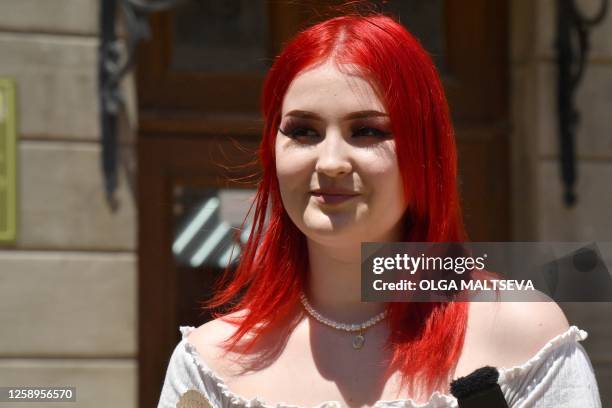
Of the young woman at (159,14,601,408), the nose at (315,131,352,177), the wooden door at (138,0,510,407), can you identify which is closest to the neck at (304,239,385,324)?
the young woman at (159,14,601,408)

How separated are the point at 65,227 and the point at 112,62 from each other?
0.56 metres

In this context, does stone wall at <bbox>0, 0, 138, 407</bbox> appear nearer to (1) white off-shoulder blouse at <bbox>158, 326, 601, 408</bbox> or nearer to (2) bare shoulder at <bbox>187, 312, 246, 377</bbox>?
(2) bare shoulder at <bbox>187, 312, 246, 377</bbox>

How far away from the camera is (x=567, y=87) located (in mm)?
3906

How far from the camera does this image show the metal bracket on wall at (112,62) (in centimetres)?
369

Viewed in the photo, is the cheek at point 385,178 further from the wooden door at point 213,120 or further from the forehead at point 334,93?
the wooden door at point 213,120

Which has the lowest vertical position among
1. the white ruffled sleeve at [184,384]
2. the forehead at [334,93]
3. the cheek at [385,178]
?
the white ruffled sleeve at [184,384]

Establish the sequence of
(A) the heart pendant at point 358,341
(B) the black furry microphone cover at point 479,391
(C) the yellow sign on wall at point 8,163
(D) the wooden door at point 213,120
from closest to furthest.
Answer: (B) the black furry microphone cover at point 479,391 < (A) the heart pendant at point 358,341 < (C) the yellow sign on wall at point 8,163 < (D) the wooden door at point 213,120

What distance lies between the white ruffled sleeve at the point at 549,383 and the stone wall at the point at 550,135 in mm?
2412

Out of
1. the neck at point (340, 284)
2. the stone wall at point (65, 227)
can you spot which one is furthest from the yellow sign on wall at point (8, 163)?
the neck at point (340, 284)

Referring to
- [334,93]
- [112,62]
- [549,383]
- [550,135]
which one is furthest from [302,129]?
[550,135]

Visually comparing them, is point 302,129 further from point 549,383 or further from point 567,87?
point 567,87

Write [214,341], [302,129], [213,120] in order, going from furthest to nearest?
[213,120]
[214,341]
[302,129]

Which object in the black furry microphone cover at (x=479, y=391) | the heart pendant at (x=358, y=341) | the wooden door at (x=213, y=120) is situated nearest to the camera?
the black furry microphone cover at (x=479, y=391)

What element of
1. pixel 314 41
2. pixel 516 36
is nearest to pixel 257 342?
pixel 314 41
